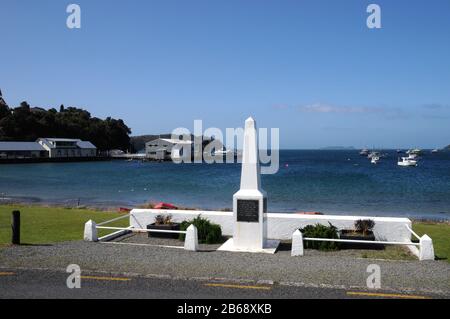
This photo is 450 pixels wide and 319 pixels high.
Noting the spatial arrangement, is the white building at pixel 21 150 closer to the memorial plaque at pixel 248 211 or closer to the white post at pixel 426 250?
the memorial plaque at pixel 248 211

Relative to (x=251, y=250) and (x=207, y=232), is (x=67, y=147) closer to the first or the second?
(x=207, y=232)

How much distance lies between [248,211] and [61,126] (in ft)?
421

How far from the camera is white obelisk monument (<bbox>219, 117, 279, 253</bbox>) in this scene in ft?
45.8

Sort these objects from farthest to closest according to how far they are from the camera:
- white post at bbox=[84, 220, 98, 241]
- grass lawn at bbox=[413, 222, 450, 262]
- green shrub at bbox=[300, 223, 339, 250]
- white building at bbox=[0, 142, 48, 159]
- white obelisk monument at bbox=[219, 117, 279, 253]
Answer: white building at bbox=[0, 142, 48, 159], white post at bbox=[84, 220, 98, 241], green shrub at bbox=[300, 223, 339, 250], white obelisk monument at bbox=[219, 117, 279, 253], grass lawn at bbox=[413, 222, 450, 262]

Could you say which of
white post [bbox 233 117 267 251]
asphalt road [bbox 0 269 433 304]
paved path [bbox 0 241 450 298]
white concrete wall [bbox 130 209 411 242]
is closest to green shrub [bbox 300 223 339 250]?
paved path [bbox 0 241 450 298]

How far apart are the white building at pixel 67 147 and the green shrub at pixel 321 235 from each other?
11721 centimetres

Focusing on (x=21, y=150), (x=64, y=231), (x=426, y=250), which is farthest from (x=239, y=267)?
(x=21, y=150)

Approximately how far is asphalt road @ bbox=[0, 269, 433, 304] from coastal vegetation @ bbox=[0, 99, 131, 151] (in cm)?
11843

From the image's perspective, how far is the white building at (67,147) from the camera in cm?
12106

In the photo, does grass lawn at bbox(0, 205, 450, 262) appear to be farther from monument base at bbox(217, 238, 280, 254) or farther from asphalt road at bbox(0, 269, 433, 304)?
asphalt road at bbox(0, 269, 433, 304)

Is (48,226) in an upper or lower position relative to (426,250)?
lower

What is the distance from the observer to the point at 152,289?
9.09 metres

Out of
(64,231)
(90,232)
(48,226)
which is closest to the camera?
(90,232)

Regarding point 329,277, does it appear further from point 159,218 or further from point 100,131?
point 100,131
